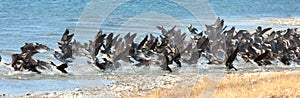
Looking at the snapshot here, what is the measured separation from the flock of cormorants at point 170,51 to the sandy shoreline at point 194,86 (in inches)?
68.8

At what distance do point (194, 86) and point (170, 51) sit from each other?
708 cm

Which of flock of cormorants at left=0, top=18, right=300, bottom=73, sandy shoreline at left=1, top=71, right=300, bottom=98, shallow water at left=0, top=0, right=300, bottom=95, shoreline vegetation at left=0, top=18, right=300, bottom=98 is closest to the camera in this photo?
shoreline vegetation at left=0, top=18, right=300, bottom=98

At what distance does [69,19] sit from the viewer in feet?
203

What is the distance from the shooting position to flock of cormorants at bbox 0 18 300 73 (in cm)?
2553

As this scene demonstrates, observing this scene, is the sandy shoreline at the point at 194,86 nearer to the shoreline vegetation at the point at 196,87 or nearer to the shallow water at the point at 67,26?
the shoreline vegetation at the point at 196,87

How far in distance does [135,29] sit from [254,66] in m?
20.7

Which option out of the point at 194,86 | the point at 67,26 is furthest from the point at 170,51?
the point at 67,26

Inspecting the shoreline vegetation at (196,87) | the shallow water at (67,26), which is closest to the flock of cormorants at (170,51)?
the shallow water at (67,26)

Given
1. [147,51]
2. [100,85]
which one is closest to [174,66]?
[147,51]

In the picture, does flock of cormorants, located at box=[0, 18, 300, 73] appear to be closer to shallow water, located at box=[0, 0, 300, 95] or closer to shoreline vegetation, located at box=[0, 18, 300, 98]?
shallow water, located at box=[0, 0, 300, 95]

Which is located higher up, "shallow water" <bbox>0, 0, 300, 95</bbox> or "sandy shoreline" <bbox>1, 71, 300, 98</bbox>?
"sandy shoreline" <bbox>1, 71, 300, 98</bbox>

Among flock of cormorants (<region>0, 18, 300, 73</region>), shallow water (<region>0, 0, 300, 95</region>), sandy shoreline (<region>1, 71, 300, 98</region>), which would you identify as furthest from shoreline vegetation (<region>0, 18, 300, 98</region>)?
flock of cormorants (<region>0, 18, 300, 73</region>)

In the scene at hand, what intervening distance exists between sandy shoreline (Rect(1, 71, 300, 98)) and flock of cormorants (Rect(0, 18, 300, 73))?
5.73 feet

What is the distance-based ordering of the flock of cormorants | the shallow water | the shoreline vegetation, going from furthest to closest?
the flock of cormorants
the shallow water
the shoreline vegetation
